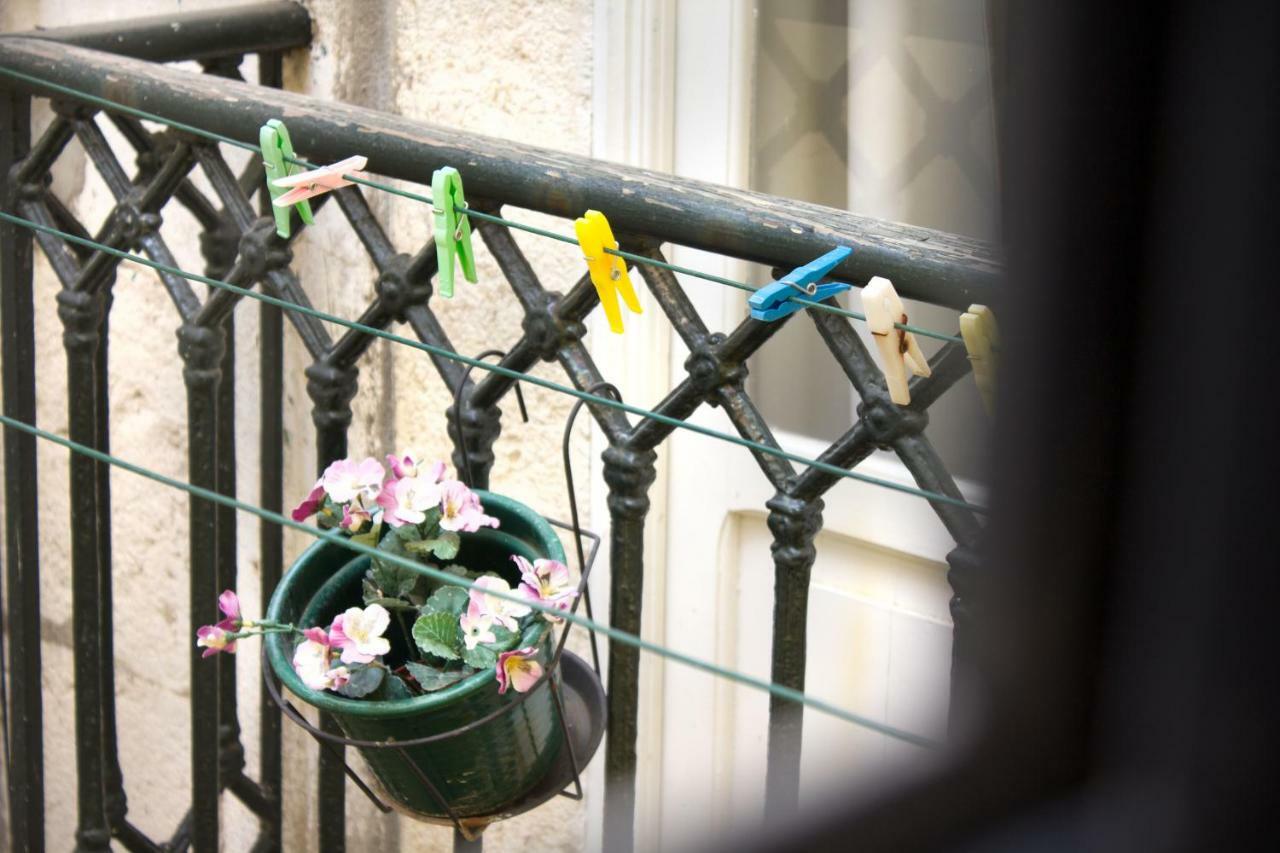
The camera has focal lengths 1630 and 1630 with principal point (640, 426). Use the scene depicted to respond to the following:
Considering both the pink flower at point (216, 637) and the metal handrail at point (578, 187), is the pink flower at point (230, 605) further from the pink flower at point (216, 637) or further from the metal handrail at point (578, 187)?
the metal handrail at point (578, 187)

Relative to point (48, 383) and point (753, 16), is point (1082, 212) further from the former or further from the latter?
point (48, 383)

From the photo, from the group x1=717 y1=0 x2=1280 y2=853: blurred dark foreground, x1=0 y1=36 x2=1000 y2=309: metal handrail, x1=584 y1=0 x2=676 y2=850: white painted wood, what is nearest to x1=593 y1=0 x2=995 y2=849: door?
x1=584 y1=0 x2=676 y2=850: white painted wood

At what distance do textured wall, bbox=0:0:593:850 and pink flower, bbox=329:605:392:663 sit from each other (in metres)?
1.08

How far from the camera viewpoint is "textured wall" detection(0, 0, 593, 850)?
260cm

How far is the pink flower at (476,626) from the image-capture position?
1509 mm

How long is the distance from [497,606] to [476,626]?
0.03 metres

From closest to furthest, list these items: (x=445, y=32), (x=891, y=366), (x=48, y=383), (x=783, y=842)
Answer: (x=783, y=842)
(x=891, y=366)
(x=445, y=32)
(x=48, y=383)

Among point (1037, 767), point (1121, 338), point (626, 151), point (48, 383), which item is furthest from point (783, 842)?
point (48, 383)

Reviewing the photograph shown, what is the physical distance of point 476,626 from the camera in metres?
1.51

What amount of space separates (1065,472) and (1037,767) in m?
0.11

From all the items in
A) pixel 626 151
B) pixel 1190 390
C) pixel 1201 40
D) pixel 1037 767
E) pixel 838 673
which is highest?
pixel 1201 40

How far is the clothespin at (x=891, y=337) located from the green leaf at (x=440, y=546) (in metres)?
0.48

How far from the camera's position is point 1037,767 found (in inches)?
22.8

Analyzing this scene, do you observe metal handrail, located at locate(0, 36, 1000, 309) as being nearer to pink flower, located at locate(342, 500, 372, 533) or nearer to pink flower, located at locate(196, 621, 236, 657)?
pink flower, located at locate(342, 500, 372, 533)
